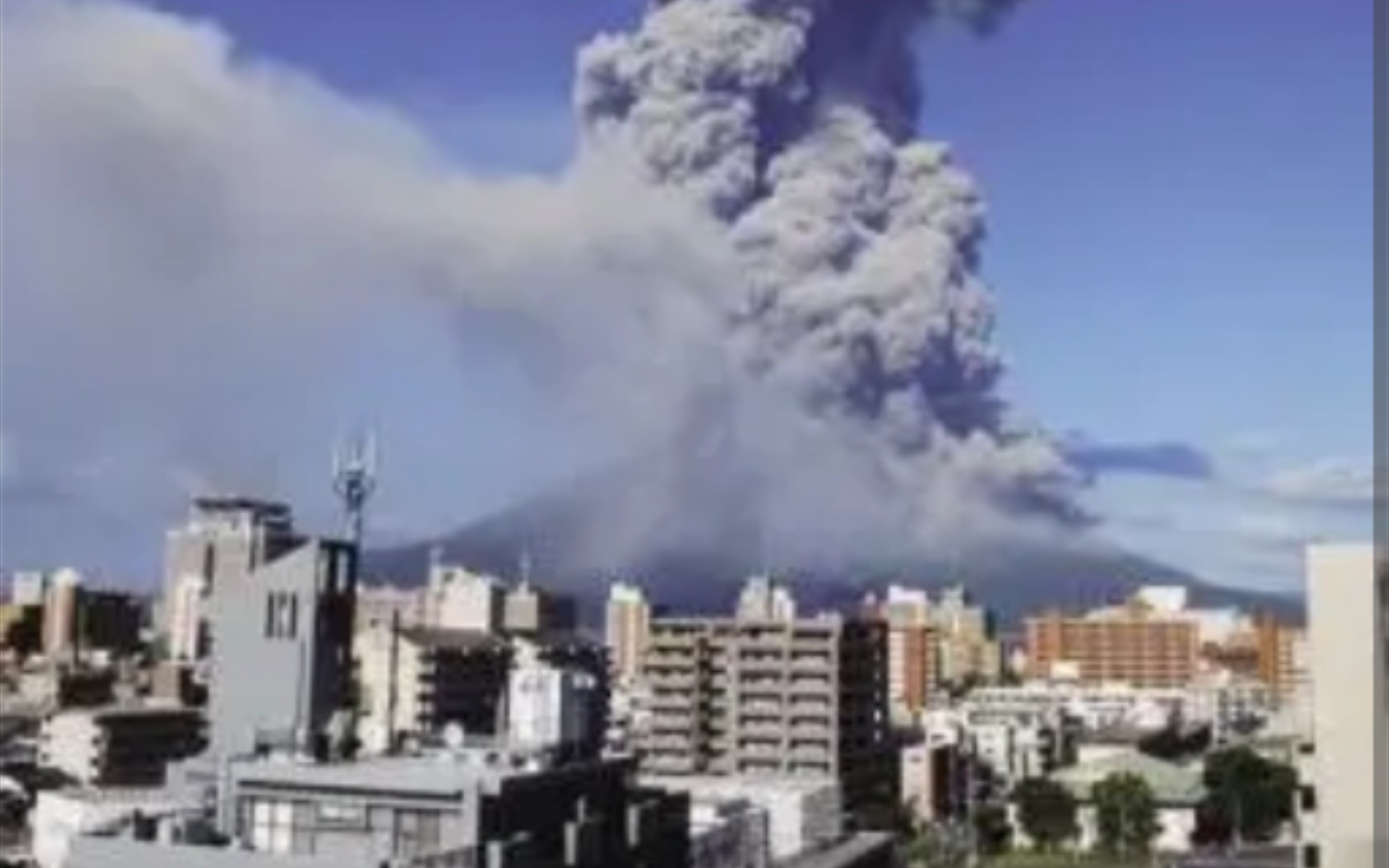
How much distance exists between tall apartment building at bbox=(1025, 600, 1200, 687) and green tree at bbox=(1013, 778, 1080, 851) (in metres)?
17.7

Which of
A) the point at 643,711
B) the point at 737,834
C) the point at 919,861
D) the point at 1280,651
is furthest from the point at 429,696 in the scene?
the point at 1280,651

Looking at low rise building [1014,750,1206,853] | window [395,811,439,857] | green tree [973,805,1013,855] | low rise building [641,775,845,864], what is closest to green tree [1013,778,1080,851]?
low rise building [1014,750,1206,853]

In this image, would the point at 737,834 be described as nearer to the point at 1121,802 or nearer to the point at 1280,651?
the point at 1121,802

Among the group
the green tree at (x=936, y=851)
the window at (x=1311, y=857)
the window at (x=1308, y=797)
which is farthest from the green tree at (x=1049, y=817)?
the window at (x=1311, y=857)

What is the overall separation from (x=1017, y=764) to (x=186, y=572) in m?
19.0

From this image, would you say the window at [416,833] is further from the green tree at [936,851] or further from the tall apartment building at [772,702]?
the tall apartment building at [772,702]

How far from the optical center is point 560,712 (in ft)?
31.2

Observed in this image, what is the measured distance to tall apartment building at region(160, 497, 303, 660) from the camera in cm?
3200

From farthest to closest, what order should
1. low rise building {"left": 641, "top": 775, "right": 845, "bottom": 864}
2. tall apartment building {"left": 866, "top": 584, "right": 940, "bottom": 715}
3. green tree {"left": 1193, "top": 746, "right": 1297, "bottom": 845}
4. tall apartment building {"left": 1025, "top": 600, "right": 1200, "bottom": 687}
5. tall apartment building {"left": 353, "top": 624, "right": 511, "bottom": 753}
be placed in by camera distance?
1. tall apartment building {"left": 1025, "top": 600, "right": 1200, "bottom": 687}
2. tall apartment building {"left": 866, "top": 584, "right": 940, "bottom": 715}
3. tall apartment building {"left": 353, "top": 624, "right": 511, "bottom": 753}
4. green tree {"left": 1193, "top": 746, "right": 1297, "bottom": 845}
5. low rise building {"left": 641, "top": 775, "right": 845, "bottom": 864}

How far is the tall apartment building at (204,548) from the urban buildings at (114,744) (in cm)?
612

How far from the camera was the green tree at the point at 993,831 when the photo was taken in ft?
64.4

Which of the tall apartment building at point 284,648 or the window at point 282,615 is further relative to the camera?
the window at point 282,615

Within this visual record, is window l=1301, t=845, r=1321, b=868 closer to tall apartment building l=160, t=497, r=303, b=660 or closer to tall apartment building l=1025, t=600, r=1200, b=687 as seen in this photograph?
tall apartment building l=160, t=497, r=303, b=660

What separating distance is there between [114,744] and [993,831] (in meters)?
10.1
